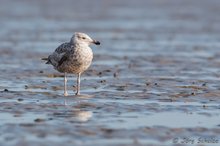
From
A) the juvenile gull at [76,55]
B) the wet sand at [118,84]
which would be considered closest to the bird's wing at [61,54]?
the juvenile gull at [76,55]

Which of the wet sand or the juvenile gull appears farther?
the juvenile gull

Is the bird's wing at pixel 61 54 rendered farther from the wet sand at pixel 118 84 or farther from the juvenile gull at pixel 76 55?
the wet sand at pixel 118 84

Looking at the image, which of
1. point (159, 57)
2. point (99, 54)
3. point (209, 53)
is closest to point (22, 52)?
point (99, 54)

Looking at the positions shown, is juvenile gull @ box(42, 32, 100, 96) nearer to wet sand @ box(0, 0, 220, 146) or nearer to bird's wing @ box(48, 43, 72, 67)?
bird's wing @ box(48, 43, 72, 67)

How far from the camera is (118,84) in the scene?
17.5 m

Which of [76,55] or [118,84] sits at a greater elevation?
[76,55]

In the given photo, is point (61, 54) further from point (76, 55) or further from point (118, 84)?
point (118, 84)

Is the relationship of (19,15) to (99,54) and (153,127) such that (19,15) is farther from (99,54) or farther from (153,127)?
(153,127)

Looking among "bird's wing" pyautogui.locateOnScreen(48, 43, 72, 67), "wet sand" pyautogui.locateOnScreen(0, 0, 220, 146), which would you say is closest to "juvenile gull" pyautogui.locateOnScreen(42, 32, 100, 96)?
"bird's wing" pyautogui.locateOnScreen(48, 43, 72, 67)

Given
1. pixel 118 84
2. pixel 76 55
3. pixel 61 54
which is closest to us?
pixel 76 55

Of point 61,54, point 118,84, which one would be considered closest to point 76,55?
point 61,54

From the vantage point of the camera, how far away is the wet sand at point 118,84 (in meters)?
11.8

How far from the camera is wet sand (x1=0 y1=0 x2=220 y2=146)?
11844 mm

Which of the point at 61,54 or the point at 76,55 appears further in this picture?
the point at 61,54
